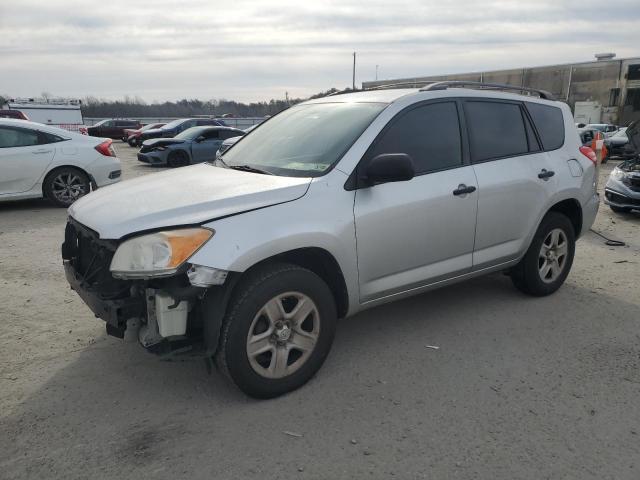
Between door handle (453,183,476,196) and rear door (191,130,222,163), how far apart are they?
43.3ft

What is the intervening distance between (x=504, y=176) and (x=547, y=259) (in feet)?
3.59

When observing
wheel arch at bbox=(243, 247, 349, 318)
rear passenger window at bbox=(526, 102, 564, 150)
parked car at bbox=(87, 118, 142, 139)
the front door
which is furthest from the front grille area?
parked car at bbox=(87, 118, 142, 139)

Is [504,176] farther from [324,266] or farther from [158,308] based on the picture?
[158,308]

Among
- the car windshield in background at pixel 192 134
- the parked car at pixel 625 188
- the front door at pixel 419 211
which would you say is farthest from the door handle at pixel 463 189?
the car windshield in background at pixel 192 134

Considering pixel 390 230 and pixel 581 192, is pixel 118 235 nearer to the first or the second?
pixel 390 230

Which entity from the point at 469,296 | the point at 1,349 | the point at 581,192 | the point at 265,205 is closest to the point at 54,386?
the point at 1,349

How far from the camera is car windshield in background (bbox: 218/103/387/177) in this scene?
11.2 ft

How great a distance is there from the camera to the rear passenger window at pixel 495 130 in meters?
4.04

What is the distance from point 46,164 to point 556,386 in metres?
8.33

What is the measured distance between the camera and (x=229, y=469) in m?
2.49

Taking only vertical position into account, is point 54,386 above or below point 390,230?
below

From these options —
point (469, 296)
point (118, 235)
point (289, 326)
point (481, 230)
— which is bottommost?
point (469, 296)

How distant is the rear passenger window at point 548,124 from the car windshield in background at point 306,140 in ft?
5.80

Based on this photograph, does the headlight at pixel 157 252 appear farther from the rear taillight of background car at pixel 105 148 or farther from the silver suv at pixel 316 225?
the rear taillight of background car at pixel 105 148
